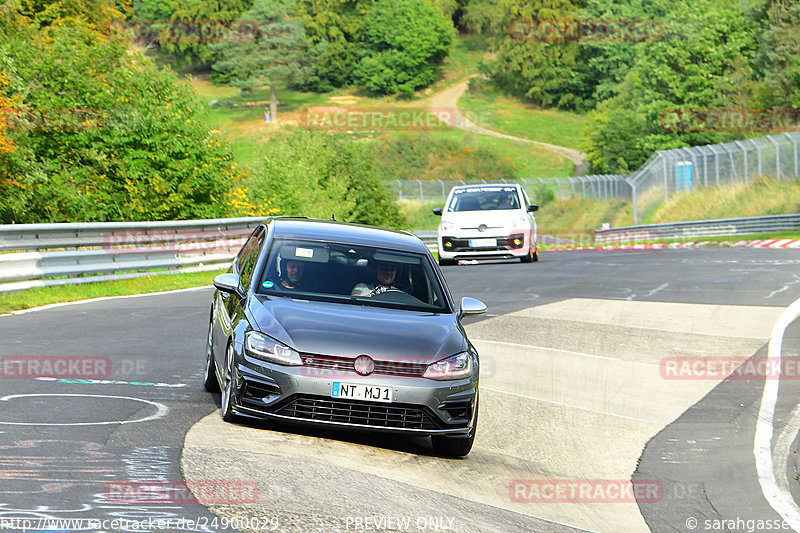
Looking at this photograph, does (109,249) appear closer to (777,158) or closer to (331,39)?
(777,158)

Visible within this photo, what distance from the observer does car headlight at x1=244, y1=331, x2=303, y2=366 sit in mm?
7445

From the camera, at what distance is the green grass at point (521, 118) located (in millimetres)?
124875

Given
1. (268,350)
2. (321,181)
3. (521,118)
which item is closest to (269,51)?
(521,118)

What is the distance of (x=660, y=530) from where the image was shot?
694 centimetres

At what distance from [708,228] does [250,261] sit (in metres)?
39.4

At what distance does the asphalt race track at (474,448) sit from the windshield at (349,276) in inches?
40.7

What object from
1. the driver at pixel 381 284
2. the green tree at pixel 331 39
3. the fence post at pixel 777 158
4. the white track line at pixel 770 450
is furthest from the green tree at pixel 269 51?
the driver at pixel 381 284

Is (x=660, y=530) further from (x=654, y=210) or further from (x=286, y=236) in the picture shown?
(x=654, y=210)

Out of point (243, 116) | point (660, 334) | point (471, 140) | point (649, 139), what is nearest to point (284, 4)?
point (243, 116)

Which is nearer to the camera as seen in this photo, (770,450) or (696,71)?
(770,450)

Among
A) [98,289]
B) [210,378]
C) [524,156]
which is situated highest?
[210,378]

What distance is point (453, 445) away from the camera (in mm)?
7941

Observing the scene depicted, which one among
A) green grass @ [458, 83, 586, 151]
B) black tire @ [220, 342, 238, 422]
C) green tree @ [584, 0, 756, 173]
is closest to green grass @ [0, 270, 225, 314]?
black tire @ [220, 342, 238, 422]

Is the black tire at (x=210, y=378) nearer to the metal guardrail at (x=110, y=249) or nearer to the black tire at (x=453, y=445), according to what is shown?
the black tire at (x=453, y=445)
